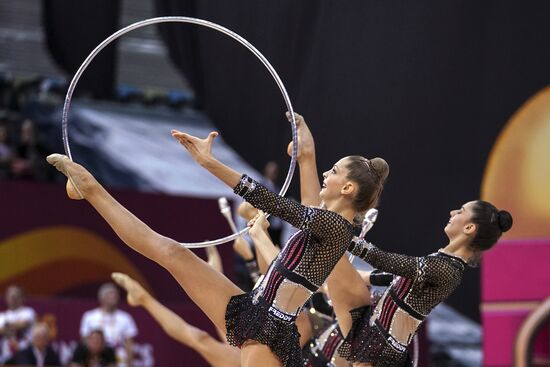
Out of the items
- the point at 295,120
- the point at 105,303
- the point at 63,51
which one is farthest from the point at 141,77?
the point at 295,120

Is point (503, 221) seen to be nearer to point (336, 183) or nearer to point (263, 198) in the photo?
point (336, 183)

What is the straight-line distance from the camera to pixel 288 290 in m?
3.61

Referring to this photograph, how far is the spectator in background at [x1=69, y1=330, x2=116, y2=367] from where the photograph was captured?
7.13 meters

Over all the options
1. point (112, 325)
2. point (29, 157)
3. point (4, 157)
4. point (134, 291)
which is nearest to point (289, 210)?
point (134, 291)

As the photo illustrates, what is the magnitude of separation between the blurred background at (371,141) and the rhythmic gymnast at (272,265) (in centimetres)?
244

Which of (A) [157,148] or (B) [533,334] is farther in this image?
(A) [157,148]

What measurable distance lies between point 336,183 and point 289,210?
0.33 metres

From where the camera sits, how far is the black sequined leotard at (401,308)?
380 centimetres

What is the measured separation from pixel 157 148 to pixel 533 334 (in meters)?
6.39

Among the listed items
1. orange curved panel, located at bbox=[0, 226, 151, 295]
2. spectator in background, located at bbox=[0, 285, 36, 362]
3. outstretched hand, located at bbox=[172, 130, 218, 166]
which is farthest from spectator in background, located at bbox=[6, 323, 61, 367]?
outstretched hand, located at bbox=[172, 130, 218, 166]

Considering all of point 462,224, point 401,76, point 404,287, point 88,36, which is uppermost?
point 462,224

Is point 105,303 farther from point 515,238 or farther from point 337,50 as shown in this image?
point 515,238

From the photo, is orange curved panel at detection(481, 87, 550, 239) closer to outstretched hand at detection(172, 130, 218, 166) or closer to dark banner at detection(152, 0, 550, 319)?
dark banner at detection(152, 0, 550, 319)

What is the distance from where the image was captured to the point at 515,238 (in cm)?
699
